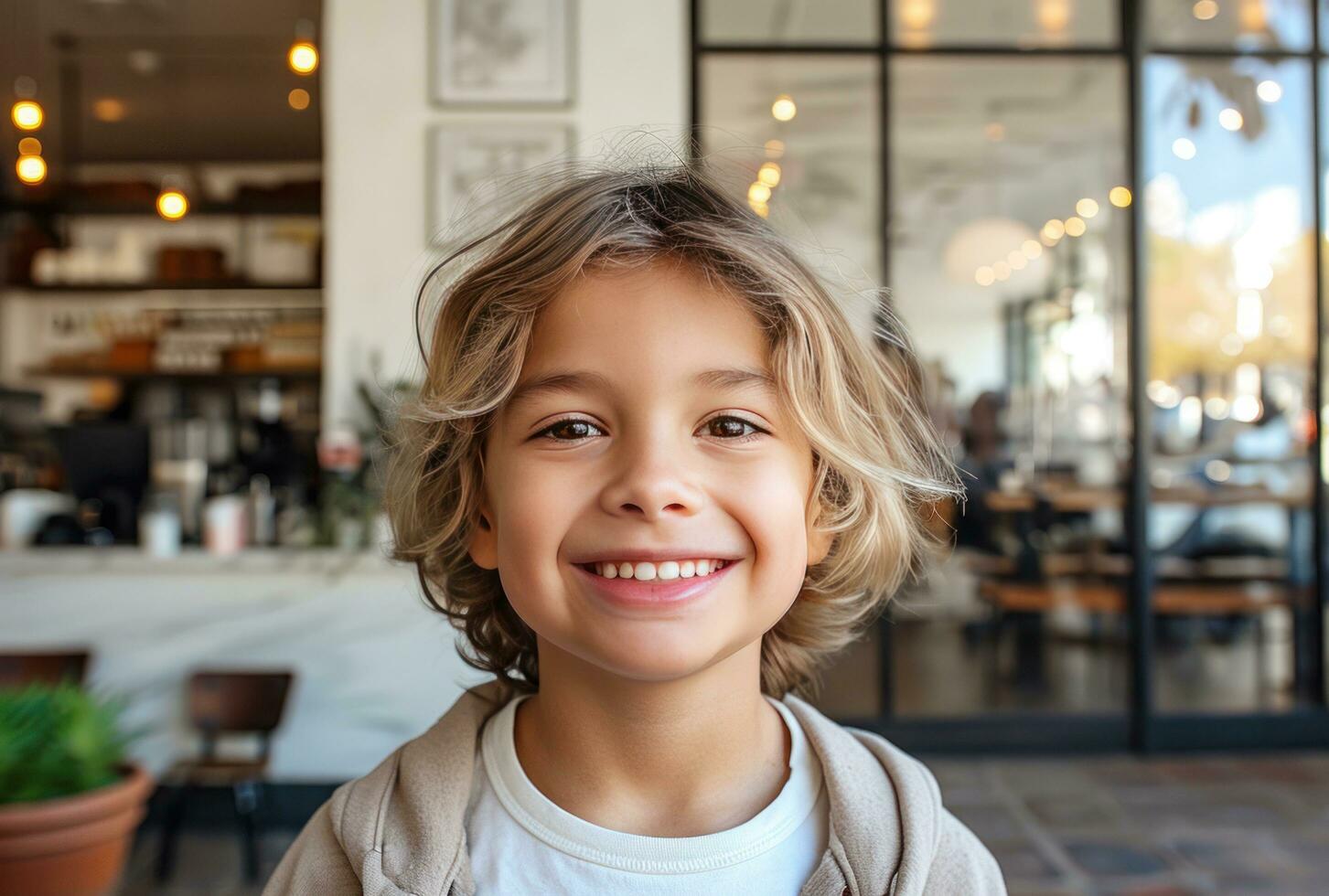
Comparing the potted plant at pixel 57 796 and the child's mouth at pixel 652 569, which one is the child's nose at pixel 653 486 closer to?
the child's mouth at pixel 652 569

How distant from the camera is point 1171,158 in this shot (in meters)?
4.35

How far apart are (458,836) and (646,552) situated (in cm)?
28

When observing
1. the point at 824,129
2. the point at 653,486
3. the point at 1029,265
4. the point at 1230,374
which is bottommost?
the point at 653,486

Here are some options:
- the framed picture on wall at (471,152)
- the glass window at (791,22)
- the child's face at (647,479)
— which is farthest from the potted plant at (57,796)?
the glass window at (791,22)

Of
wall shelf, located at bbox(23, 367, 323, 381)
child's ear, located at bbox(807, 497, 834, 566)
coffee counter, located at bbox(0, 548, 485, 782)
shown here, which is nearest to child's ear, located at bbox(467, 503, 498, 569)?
child's ear, located at bbox(807, 497, 834, 566)

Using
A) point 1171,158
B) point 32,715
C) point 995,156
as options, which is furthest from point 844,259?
point 1171,158

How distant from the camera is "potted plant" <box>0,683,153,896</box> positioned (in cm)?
143

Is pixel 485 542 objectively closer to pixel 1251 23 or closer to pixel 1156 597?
pixel 1156 597

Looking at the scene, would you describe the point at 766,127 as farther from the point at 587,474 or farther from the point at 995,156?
the point at 587,474

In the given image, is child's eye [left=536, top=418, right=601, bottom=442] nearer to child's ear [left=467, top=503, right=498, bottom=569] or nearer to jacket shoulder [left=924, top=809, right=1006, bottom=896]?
child's ear [left=467, top=503, right=498, bottom=569]

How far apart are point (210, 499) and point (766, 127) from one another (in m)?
2.57

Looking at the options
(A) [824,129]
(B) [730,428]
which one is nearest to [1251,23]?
(A) [824,129]

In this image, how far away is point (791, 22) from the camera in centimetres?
423

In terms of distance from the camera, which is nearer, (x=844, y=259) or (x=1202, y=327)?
(x=844, y=259)
